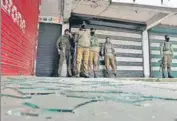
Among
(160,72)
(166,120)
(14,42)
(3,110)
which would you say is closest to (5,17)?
(14,42)

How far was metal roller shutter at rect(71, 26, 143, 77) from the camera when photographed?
12219 millimetres

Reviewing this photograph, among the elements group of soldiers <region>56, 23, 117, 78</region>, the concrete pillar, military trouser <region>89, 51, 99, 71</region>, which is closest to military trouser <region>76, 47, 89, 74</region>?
group of soldiers <region>56, 23, 117, 78</region>

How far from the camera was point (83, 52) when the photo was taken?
8.99 m

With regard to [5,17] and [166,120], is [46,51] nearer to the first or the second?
[5,17]

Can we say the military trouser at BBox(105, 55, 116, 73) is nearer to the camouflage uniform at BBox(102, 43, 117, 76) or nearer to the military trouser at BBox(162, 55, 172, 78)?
the camouflage uniform at BBox(102, 43, 117, 76)

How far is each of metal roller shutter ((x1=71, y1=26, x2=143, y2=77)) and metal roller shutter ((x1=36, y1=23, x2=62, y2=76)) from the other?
2036 millimetres

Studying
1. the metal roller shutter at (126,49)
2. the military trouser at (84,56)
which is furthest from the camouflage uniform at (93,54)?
the metal roller shutter at (126,49)

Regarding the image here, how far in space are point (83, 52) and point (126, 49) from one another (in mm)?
3922

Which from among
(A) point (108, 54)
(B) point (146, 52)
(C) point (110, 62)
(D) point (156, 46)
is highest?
(D) point (156, 46)

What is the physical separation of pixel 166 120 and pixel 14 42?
3.74 m

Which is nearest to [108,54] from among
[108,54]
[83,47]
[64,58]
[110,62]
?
[108,54]

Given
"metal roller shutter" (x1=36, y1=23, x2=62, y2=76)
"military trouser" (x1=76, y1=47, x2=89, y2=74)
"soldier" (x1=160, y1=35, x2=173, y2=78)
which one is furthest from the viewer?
"soldier" (x1=160, y1=35, x2=173, y2=78)

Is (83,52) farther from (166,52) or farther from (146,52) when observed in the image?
(146,52)

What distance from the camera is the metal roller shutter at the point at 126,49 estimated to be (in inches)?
481
